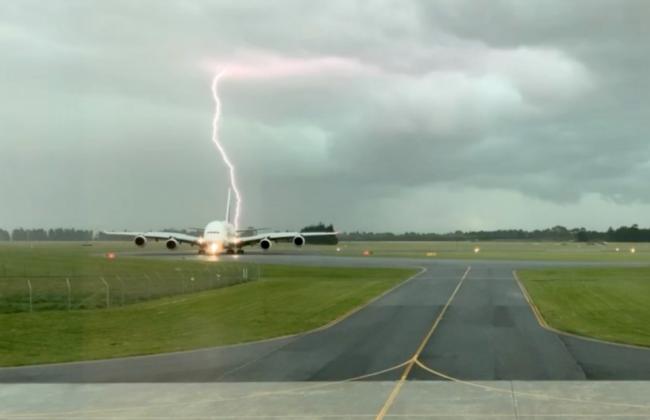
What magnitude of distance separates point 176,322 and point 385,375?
14282 mm

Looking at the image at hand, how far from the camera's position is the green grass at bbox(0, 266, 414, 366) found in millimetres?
23250

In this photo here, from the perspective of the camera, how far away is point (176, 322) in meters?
29.8

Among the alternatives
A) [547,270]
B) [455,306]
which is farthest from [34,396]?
[547,270]

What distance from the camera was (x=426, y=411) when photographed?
45.2 ft

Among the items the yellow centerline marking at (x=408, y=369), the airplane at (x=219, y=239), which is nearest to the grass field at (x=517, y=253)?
the airplane at (x=219, y=239)

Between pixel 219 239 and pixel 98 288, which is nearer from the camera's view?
pixel 98 288

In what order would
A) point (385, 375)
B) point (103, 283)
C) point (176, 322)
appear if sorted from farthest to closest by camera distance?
point (103, 283), point (176, 322), point (385, 375)

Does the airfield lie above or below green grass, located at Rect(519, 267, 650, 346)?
below

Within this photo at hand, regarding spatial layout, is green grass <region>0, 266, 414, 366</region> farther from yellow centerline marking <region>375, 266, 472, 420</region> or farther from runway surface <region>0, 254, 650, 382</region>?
yellow centerline marking <region>375, 266, 472, 420</region>

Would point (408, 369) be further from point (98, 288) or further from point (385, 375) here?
point (98, 288)

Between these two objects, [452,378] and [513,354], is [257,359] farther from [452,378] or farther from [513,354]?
[513,354]

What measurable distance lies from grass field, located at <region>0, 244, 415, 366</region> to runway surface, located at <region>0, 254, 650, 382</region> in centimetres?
192

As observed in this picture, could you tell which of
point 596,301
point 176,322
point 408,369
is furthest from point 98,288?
point 408,369

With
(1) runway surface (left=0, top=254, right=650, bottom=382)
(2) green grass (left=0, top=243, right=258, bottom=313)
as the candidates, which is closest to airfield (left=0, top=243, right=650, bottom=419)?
(1) runway surface (left=0, top=254, right=650, bottom=382)
